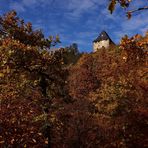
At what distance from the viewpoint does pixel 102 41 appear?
6708 inches

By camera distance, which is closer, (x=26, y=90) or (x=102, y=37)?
(x=26, y=90)

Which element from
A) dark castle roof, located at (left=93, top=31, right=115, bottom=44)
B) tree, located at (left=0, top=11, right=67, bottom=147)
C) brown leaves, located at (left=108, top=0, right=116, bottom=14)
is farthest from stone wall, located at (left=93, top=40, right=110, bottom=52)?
brown leaves, located at (left=108, top=0, right=116, bottom=14)

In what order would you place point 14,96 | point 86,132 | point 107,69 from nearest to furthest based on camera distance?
point 14,96, point 86,132, point 107,69

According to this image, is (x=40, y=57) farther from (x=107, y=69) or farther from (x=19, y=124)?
(x=107, y=69)

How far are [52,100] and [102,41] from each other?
477ft

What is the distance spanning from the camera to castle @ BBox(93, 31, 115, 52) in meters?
168

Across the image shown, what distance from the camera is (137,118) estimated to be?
40719 millimetres

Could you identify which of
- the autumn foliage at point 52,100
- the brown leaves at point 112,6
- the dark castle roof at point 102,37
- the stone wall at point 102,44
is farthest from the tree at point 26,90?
the dark castle roof at point 102,37

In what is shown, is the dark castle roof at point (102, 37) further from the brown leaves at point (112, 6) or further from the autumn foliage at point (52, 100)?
the brown leaves at point (112, 6)

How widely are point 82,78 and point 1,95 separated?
73.6 m

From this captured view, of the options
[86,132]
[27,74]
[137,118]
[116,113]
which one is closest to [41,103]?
[27,74]

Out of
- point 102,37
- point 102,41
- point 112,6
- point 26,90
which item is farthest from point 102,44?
point 112,6

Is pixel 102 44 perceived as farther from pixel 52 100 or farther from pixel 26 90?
pixel 26 90

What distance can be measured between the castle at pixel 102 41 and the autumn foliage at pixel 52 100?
378 feet
